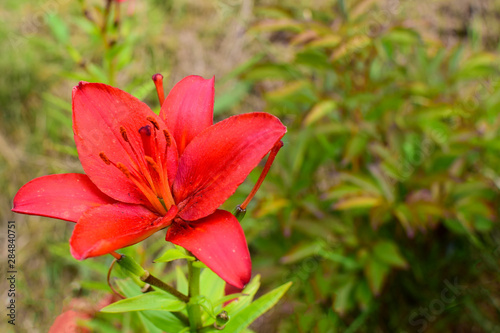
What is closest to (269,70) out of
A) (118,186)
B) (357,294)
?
(357,294)

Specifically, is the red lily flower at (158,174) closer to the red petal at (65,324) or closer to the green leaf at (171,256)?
the green leaf at (171,256)

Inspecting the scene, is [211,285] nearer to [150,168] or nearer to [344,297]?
[150,168]

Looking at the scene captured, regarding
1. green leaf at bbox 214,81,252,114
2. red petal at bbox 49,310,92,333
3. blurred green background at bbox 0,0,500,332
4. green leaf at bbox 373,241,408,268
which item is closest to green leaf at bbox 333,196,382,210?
blurred green background at bbox 0,0,500,332

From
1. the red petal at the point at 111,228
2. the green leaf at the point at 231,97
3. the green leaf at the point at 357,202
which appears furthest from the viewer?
the green leaf at the point at 231,97

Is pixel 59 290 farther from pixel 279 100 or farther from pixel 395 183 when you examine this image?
pixel 395 183

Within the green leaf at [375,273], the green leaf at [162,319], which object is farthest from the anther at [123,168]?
the green leaf at [375,273]

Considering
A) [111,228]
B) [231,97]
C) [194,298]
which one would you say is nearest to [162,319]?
[194,298]

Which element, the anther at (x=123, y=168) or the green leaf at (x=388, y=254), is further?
the green leaf at (x=388, y=254)
